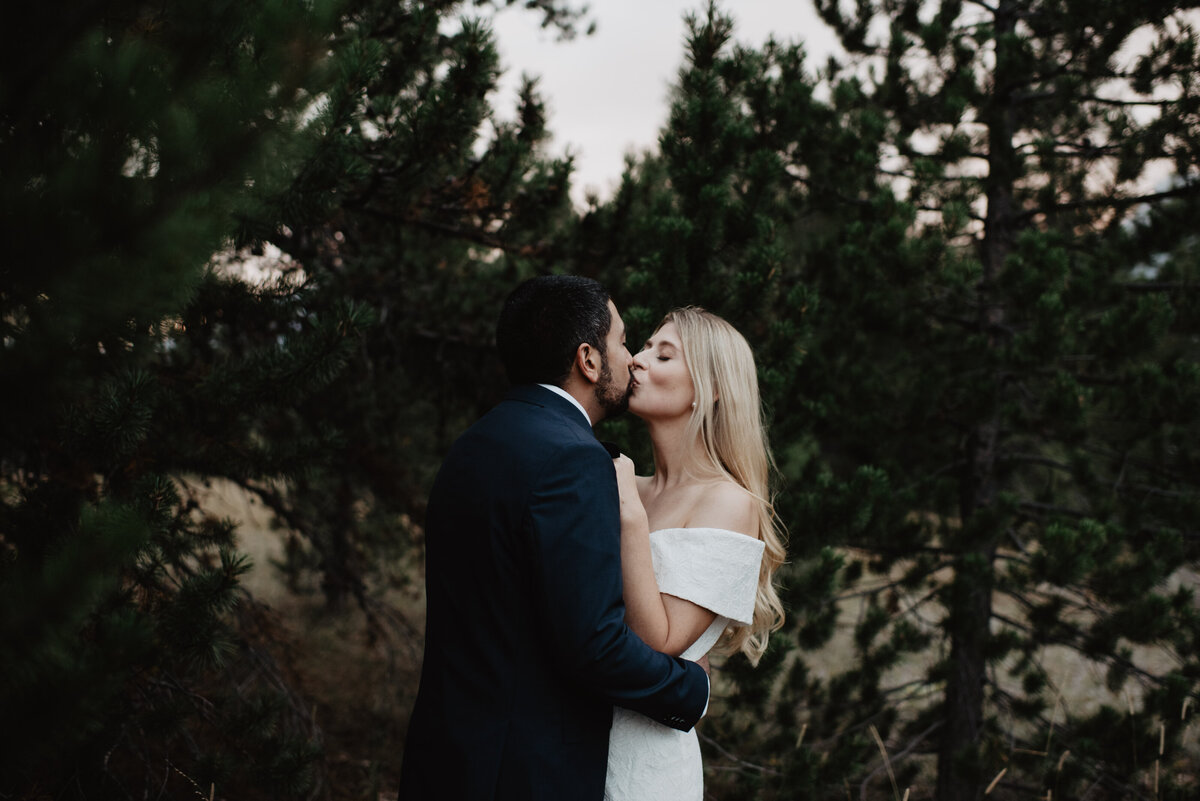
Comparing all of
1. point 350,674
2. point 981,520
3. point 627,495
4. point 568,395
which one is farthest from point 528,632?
point 350,674

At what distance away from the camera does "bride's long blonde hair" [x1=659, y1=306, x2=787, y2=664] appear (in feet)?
7.96

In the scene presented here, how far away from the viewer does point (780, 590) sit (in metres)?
3.38

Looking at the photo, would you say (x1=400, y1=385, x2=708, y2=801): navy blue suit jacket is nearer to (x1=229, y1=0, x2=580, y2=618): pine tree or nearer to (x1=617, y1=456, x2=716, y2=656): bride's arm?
(x1=617, y1=456, x2=716, y2=656): bride's arm

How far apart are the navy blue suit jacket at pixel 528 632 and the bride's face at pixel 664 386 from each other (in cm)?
65

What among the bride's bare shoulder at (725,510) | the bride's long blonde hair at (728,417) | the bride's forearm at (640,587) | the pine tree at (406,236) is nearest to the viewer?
the bride's forearm at (640,587)

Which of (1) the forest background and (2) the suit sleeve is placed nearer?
(1) the forest background

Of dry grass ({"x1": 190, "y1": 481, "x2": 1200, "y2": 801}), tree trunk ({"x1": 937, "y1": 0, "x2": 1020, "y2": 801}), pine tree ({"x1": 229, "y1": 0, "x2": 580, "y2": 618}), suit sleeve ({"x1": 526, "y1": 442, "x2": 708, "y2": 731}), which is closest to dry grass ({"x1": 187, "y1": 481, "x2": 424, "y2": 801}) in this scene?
dry grass ({"x1": 190, "y1": 481, "x2": 1200, "y2": 801})

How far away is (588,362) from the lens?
78.6 inches

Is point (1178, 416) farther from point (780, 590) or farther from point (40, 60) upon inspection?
point (40, 60)

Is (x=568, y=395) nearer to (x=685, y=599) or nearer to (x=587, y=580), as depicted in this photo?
(x=587, y=580)

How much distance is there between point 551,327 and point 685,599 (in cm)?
84

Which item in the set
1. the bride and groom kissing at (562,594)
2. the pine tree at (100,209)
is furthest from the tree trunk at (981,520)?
the pine tree at (100,209)

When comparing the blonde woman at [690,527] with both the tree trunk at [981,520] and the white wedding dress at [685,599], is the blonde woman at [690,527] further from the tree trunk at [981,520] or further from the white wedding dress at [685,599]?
the tree trunk at [981,520]

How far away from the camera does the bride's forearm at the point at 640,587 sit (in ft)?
6.26
